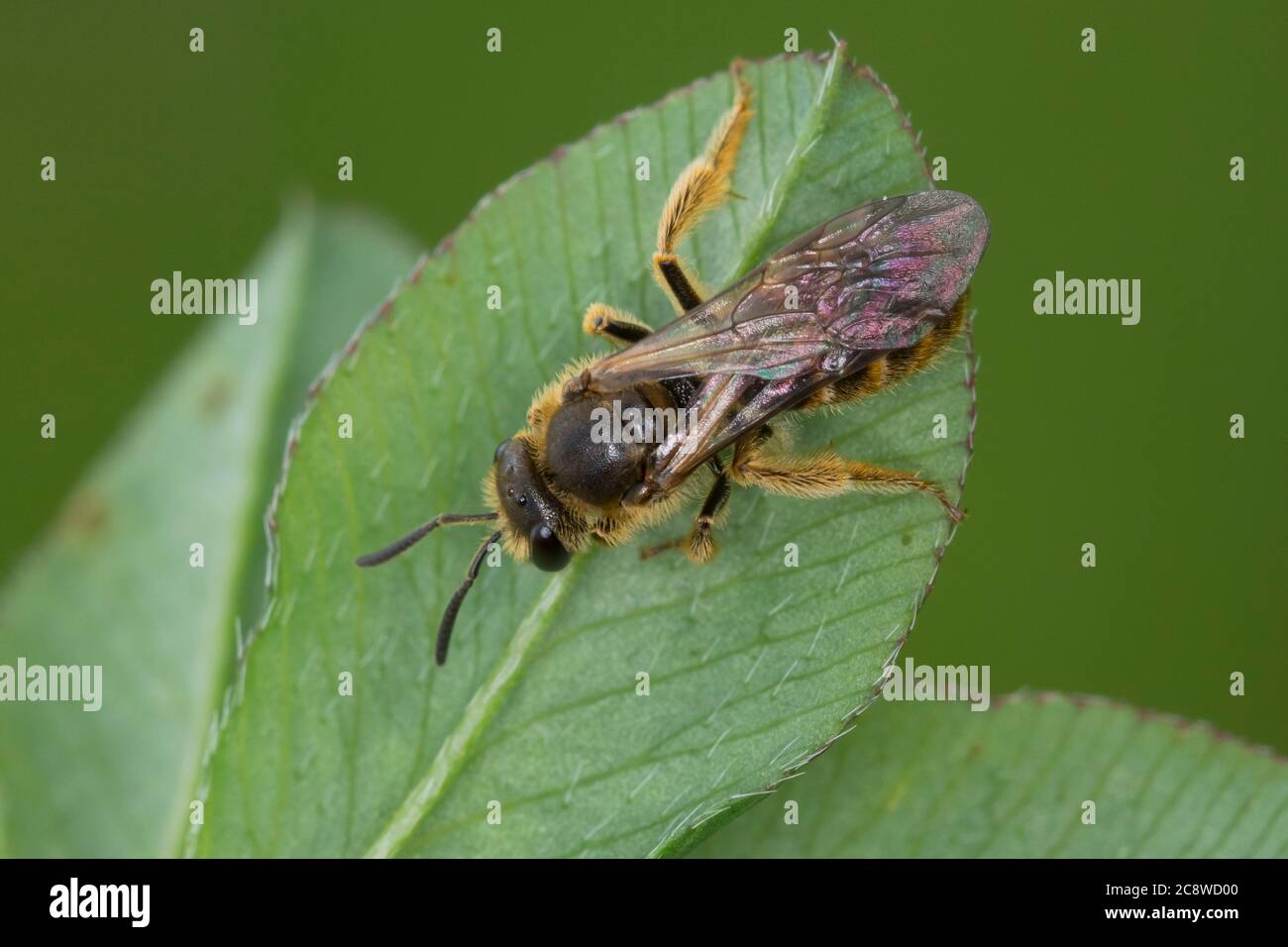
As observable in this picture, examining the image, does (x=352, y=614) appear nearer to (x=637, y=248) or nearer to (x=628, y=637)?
(x=628, y=637)

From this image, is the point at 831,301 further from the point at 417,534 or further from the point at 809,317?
the point at 417,534

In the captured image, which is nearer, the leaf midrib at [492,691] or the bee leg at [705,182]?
the leaf midrib at [492,691]

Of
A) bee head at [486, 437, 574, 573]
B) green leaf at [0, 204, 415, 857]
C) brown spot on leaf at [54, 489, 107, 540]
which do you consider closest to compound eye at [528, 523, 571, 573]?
bee head at [486, 437, 574, 573]

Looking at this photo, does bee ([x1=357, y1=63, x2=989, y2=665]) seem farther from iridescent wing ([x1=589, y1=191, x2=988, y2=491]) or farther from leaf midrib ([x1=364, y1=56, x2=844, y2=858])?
leaf midrib ([x1=364, y1=56, x2=844, y2=858])

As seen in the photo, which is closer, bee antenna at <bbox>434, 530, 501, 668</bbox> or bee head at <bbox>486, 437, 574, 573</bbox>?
bee antenna at <bbox>434, 530, 501, 668</bbox>

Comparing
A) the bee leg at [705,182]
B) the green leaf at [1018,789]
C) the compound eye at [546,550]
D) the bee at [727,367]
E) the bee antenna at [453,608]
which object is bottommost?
the green leaf at [1018,789]

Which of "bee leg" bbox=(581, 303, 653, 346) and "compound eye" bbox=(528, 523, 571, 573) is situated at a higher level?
"bee leg" bbox=(581, 303, 653, 346)

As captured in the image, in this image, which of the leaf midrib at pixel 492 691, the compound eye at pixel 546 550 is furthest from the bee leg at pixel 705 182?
the compound eye at pixel 546 550

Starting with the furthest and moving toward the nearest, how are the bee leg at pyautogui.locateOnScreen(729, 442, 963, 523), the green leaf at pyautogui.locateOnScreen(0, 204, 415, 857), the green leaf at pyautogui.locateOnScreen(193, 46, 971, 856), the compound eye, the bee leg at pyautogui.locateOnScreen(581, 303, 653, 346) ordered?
the green leaf at pyautogui.locateOnScreen(0, 204, 415, 857)
the bee leg at pyautogui.locateOnScreen(581, 303, 653, 346)
the compound eye
the bee leg at pyautogui.locateOnScreen(729, 442, 963, 523)
the green leaf at pyautogui.locateOnScreen(193, 46, 971, 856)

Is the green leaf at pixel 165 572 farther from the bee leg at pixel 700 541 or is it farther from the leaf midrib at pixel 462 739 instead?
the bee leg at pixel 700 541

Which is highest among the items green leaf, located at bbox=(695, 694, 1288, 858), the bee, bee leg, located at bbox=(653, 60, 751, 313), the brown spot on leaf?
bee leg, located at bbox=(653, 60, 751, 313)
